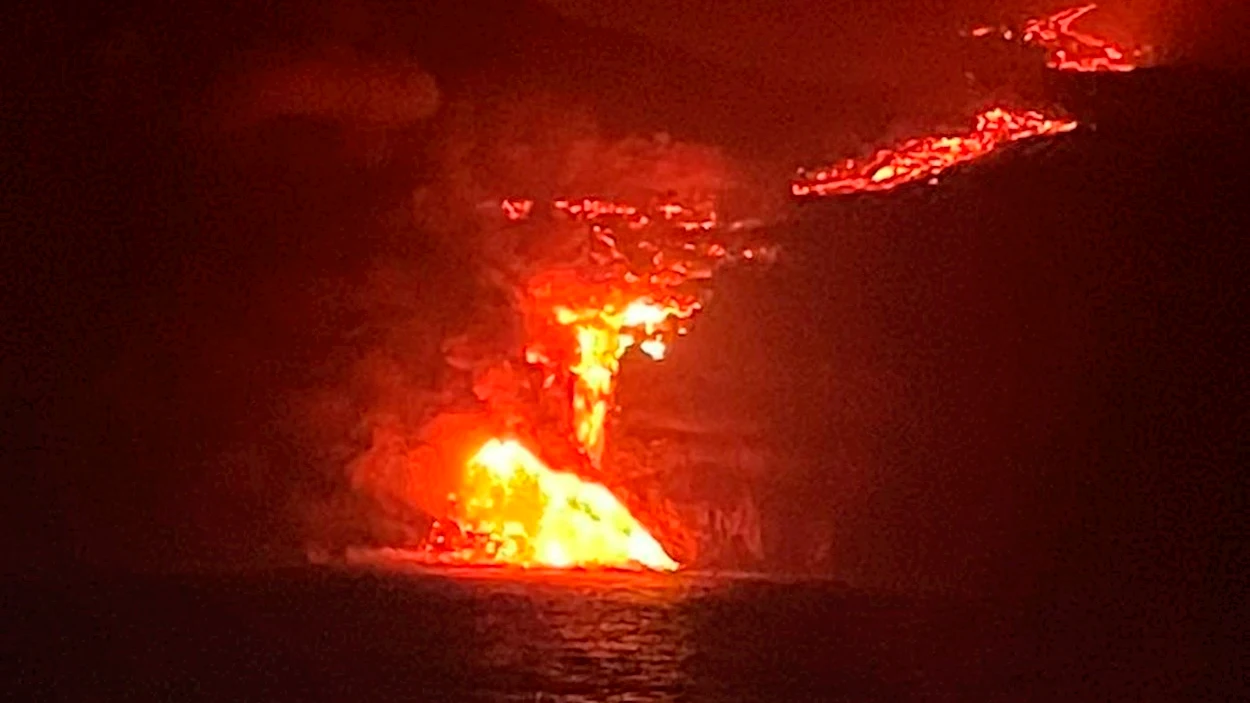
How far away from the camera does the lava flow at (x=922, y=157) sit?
527 cm

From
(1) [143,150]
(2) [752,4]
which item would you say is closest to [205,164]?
(1) [143,150]

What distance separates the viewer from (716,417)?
207 inches

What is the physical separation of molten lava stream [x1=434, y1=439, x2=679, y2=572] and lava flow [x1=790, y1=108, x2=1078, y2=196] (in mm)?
736

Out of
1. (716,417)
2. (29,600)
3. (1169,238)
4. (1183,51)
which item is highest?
(1183,51)

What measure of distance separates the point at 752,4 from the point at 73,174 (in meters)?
1.37

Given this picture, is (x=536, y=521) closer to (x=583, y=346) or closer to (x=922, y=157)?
(x=583, y=346)

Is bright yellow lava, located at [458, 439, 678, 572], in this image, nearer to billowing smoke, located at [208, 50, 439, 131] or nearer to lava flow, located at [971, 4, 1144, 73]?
billowing smoke, located at [208, 50, 439, 131]

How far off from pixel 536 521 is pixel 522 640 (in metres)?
0.23

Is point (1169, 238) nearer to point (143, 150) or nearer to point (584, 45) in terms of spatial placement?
point (584, 45)

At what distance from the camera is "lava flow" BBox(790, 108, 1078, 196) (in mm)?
5273

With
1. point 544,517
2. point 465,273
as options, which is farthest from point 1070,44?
point 544,517

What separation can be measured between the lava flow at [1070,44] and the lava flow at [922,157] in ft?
0.39

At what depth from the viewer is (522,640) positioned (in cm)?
523

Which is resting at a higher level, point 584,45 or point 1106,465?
point 584,45
